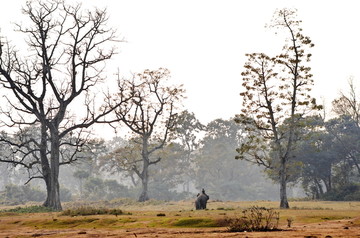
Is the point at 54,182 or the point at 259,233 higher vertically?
the point at 54,182

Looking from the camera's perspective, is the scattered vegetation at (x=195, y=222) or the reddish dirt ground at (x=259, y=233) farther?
the scattered vegetation at (x=195, y=222)

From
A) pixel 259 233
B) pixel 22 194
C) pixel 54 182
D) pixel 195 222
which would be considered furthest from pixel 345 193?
pixel 22 194

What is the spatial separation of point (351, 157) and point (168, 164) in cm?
4267

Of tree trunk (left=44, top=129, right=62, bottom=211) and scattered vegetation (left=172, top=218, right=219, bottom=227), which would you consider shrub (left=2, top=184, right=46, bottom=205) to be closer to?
tree trunk (left=44, top=129, right=62, bottom=211)

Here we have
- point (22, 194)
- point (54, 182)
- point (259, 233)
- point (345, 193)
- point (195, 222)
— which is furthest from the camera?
point (22, 194)

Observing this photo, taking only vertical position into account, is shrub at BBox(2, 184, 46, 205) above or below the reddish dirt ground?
above

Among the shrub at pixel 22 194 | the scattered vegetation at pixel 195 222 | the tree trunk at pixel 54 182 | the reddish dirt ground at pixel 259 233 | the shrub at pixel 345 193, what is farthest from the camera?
the shrub at pixel 22 194

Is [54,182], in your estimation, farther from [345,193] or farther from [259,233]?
[345,193]

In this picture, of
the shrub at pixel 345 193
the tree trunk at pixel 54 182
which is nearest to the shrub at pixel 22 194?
the tree trunk at pixel 54 182

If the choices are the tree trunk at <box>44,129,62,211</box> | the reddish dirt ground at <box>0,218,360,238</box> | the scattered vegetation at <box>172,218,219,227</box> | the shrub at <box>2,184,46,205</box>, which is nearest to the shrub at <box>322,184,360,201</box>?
the tree trunk at <box>44,129,62,211</box>

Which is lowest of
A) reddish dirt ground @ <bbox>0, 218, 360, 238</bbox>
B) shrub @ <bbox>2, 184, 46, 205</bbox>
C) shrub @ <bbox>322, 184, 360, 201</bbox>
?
reddish dirt ground @ <bbox>0, 218, 360, 238</bbox>

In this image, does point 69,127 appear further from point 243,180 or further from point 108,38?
point 243,180

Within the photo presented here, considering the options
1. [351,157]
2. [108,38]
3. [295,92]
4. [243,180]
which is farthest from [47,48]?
[243,180]

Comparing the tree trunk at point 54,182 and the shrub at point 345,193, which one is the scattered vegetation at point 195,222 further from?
the shrub at point 345,193
